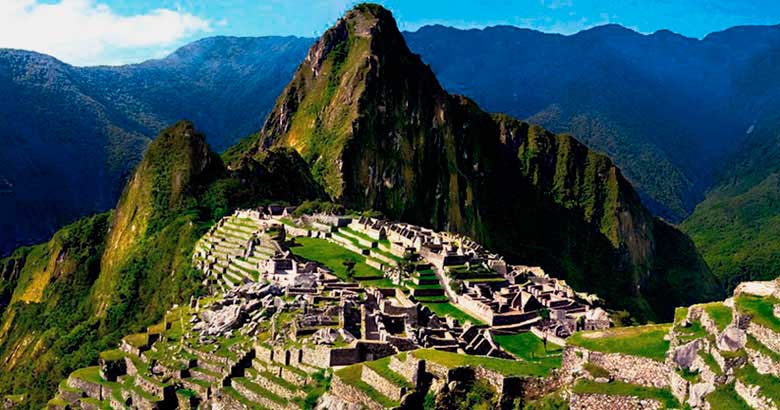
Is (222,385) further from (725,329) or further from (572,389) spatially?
(725,329)

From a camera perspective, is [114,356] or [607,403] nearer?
[607,403]

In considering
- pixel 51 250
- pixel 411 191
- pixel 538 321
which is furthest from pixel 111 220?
pixel 538 321

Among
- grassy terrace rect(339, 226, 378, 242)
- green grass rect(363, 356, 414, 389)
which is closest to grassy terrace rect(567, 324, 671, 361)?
green grass rect(363, 356, 414, 389)

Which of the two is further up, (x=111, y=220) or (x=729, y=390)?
(x=729, y=390)

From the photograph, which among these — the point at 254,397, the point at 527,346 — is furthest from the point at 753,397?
the point at 527,346

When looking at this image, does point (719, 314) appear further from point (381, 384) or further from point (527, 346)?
point (527, 346)

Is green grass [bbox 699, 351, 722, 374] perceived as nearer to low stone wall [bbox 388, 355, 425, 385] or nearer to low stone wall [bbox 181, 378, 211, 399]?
low stone wall [bbox 388, 355, 425, 385]
